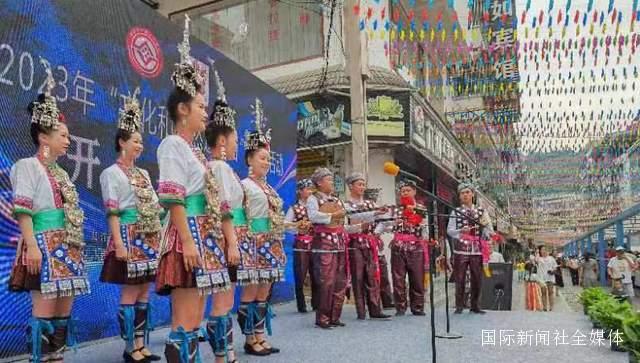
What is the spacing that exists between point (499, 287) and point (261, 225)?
16.5 ft

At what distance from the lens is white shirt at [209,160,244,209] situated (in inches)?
125

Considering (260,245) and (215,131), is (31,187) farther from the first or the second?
(260,245)

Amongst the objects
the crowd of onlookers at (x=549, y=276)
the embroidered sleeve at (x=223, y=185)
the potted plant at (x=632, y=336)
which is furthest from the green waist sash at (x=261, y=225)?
the crowd of onlookers at (x=549, y=276)

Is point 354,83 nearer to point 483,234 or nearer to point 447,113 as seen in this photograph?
point 483,234

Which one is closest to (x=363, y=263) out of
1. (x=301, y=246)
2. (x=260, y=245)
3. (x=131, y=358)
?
(x=301, y=246)

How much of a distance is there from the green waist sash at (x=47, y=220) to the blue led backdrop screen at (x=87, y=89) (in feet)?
2.96

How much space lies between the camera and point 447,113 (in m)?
19.3

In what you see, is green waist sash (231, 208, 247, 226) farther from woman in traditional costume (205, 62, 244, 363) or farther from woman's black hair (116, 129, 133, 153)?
woman's black hair (116, 129, 133, 153)

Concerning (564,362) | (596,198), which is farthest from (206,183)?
(596,198)

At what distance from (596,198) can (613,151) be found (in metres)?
10.7

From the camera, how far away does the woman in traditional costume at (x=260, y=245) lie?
3898 millimetres

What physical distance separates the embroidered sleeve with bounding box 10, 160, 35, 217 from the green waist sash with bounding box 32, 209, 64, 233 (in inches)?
3.0

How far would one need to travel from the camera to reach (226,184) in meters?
3.27

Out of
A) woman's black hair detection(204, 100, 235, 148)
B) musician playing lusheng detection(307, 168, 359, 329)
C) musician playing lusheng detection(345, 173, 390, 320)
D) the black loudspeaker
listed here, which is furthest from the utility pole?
woman's black hair detection(204, 100, 235, 148)
